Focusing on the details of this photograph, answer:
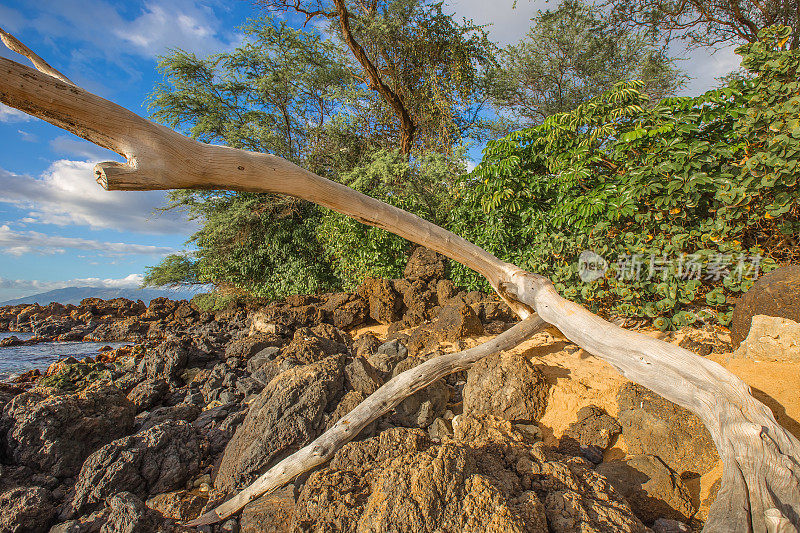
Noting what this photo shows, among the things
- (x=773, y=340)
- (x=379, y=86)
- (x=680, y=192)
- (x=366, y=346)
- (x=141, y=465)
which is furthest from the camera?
(x=379, y=86)

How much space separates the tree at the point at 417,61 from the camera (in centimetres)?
1234

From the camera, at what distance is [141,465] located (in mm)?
3074

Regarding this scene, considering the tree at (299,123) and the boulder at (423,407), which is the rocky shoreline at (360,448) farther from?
the tree at (299,123)

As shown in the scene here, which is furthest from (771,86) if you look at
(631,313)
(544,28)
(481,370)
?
(544,28)

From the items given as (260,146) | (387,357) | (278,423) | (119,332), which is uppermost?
(260,146)

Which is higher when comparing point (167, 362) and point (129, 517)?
point (167, 362)

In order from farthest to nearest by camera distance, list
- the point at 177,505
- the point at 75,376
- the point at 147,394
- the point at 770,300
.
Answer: the point at 75,376 → the point at 147,394 → the point at 770,300 → the point at 177,505

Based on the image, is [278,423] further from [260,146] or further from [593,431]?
[260,146]

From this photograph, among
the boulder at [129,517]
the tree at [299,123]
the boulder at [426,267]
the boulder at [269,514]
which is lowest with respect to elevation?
the boulder at [269,514]

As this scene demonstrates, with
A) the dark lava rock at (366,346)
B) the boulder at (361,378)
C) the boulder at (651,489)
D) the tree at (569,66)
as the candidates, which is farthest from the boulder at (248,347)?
the tree at (569,66)

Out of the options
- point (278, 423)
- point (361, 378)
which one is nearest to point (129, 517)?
point (278, 423)

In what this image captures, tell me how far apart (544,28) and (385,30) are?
8233 mm

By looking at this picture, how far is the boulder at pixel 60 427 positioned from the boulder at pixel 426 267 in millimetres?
5855

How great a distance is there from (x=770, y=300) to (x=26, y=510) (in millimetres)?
6992
